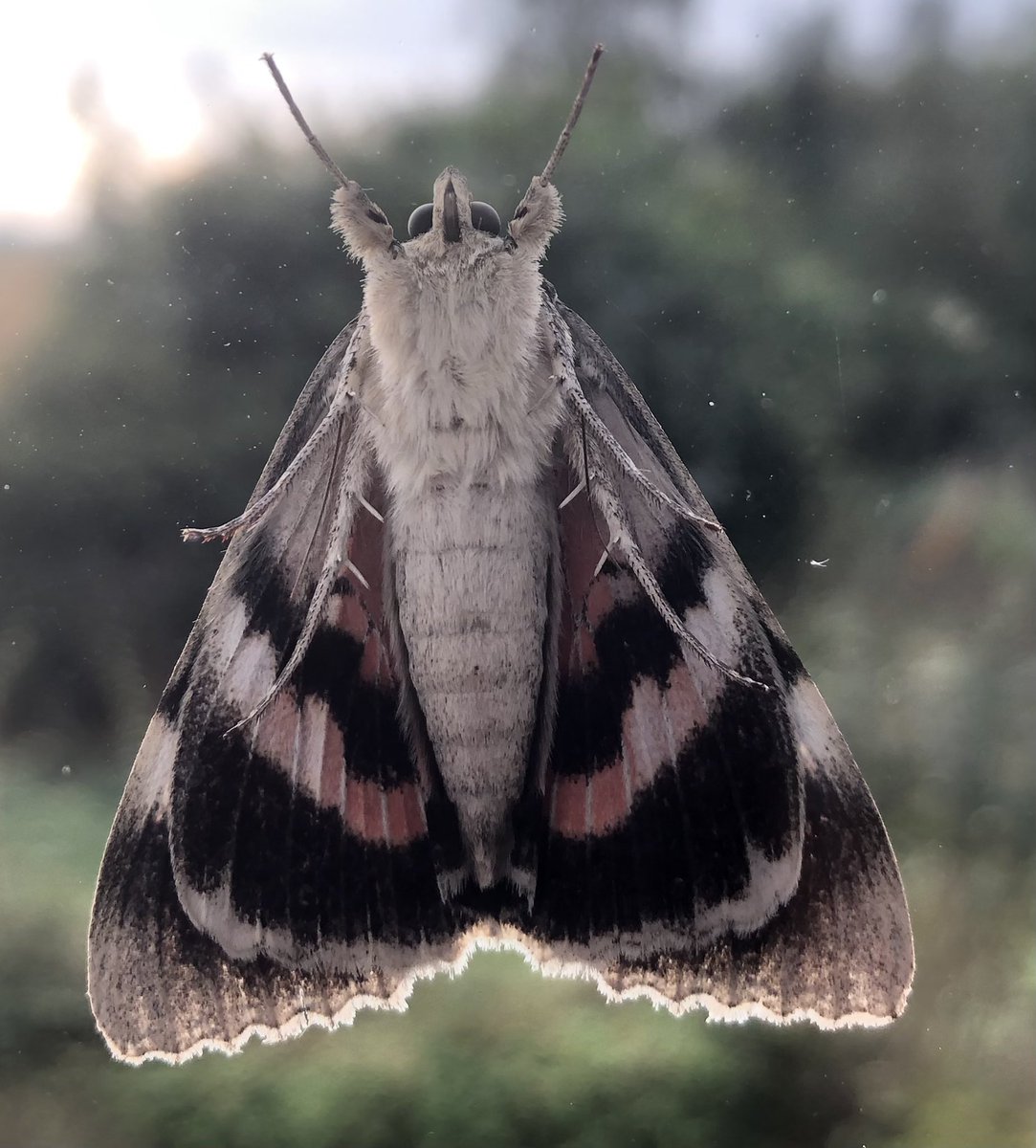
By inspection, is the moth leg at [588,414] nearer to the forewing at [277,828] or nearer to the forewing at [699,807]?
the forewing at [699,807]

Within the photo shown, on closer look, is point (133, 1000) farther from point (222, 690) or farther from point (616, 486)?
point (616, 486)

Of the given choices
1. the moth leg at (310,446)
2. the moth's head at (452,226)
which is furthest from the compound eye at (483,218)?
the moth leg at (310,446)

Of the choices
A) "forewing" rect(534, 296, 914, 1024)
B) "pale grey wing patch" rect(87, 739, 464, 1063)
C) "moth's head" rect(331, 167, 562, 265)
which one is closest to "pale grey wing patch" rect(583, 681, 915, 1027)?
"forewing" rect(534, 296, 914, 1024)

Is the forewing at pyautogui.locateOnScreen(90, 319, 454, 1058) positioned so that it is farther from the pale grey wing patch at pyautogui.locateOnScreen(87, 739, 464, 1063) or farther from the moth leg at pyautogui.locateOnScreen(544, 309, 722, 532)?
the moth leg at pyautogui.locateOnScreen(544, 309, 722, 532)

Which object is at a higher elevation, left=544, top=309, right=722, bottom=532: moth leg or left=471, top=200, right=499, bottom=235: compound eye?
left=471, top=200, right=499, bottom=235: compound eye

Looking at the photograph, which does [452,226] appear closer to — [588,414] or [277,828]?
[588,414]

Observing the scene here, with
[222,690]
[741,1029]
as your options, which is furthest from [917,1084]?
[222,690]

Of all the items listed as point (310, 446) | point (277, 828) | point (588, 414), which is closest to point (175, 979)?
point (277, 828)
